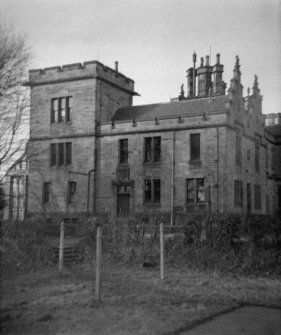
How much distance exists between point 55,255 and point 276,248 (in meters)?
7.06

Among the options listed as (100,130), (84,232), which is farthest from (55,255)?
(100,130)

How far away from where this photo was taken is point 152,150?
3100cm

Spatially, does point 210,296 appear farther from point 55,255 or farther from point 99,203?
point 99,203

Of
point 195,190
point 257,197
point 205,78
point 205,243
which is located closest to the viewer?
point 205,243

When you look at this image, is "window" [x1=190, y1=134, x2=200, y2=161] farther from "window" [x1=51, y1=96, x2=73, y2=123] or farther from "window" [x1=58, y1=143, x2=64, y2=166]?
"window" [x1=58, y1=143, x2=64, y2=166]

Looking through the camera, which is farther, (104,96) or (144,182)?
(104,96)

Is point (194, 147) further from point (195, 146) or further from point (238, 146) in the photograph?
point (238, 146)

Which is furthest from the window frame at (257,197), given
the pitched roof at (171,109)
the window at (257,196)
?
the pitched roof at (171,109)

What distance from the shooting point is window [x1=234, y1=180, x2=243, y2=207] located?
30.7 m

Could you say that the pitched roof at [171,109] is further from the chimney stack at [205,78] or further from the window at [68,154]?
the chimney stack at [205,78]

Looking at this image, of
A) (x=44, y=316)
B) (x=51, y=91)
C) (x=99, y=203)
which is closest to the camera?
(x=44, y=316)

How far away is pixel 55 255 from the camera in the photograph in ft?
47.5

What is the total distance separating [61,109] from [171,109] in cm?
865

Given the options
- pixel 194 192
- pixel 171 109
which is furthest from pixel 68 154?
pixel 194 192
